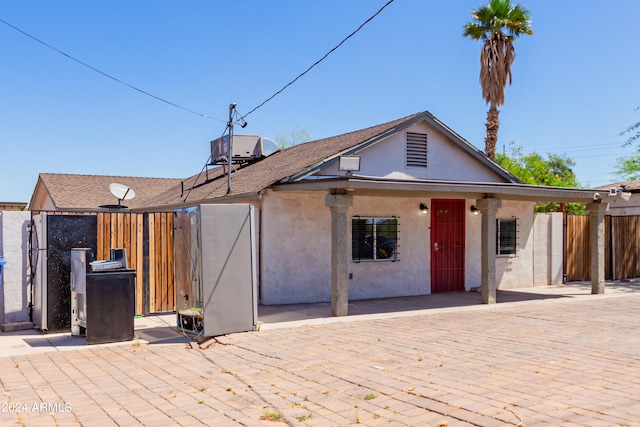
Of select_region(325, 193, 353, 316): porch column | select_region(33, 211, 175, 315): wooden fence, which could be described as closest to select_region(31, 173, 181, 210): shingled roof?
select_region(33, 211, 175, 315): wooden fence

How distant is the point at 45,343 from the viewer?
9023mm

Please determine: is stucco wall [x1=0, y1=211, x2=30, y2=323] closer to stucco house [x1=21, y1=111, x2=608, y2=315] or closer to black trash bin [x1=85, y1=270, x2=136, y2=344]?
black trash bin [x1=85, y1=270, x2=136, y2=344]

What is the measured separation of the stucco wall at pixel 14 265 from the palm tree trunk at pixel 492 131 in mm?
19884

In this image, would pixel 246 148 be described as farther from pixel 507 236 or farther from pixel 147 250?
pixel 507 236

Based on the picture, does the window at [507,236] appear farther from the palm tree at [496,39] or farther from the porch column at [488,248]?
the palm tree at [496,39]

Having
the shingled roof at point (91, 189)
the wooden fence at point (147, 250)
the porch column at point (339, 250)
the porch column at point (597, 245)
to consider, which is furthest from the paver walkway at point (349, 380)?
the shingled roof at point (91, 189)

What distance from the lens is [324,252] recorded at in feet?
45.4

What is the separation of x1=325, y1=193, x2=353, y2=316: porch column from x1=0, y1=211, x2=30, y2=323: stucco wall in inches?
214

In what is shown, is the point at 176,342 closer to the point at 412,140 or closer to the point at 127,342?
the point at 127,342

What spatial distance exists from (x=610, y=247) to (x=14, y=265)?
1701cm

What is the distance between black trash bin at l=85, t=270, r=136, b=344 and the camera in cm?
883

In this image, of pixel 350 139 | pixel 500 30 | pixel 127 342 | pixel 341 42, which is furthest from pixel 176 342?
pixel 500 30

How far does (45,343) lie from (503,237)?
12407mm

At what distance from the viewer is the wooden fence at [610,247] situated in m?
18.4
